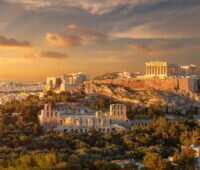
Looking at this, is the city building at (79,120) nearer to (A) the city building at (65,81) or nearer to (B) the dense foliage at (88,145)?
(B) the dense foliage at (88,145)

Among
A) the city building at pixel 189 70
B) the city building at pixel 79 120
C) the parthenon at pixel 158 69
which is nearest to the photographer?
the city building at pixel 79 120

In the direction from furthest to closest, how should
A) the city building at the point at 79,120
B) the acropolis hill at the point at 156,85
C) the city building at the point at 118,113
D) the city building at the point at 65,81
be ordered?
1. the city building at the point at 65,81
2. the acropolis hill at the point at 156,85
3. the city building at the point at 118,113
4. the city building at the point at 79,120

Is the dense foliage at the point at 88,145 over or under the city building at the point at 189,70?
under

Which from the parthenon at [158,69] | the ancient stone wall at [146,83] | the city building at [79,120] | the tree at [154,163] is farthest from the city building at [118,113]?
the parthenon at [158,69]

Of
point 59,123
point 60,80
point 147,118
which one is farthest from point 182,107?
point 60,80

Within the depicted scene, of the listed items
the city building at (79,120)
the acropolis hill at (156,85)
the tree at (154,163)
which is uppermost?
the acropolis hill at (156,85)

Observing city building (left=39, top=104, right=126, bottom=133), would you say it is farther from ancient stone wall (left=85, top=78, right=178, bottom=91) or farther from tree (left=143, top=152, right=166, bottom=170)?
ancient stone wall (left=85, top=78, right=178, bottom=91)

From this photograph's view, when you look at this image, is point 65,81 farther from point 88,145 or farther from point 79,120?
point 88,145

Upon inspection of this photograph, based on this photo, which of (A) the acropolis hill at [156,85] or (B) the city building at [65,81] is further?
(B) the city building at [65,81]

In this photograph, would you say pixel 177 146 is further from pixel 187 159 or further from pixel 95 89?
pixel 95 89
